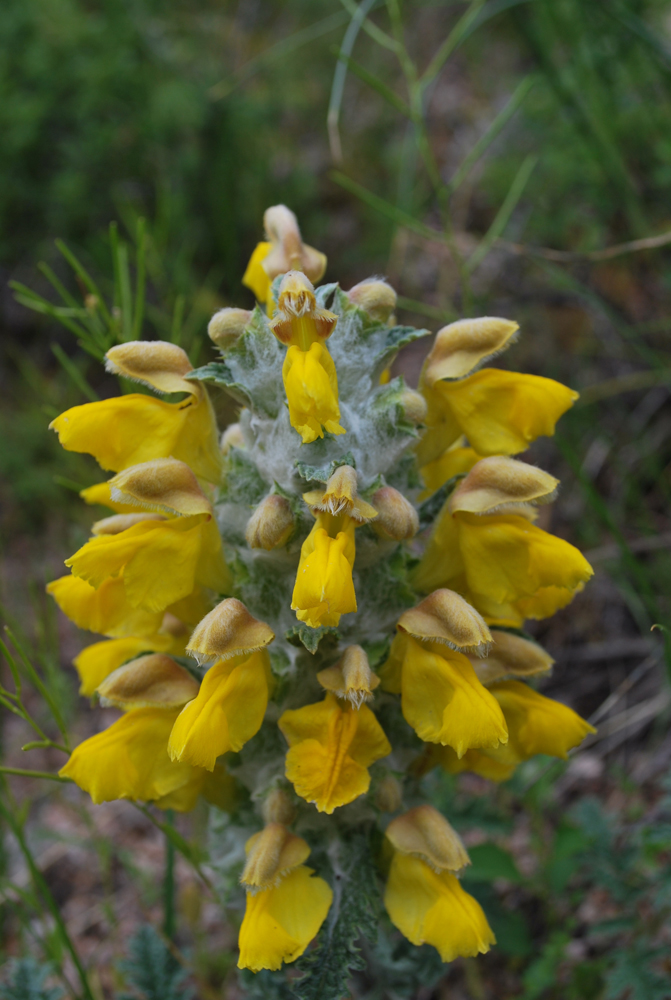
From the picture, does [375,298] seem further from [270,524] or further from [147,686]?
[147,686]

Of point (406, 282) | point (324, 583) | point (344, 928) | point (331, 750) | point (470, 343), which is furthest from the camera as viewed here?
point (406, 282)

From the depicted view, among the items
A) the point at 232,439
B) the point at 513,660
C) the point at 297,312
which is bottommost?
the point at 513,660

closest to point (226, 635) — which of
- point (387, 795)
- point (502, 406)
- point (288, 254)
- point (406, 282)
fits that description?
point (387, 795)

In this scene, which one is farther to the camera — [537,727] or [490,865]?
[490,865]

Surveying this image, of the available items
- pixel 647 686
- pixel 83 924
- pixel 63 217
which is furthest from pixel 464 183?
pixel 83 924

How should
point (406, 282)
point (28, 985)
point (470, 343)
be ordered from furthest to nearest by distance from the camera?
point (406, 282), point (28, 985), point (470, 343)

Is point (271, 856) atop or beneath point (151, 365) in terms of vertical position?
beneath

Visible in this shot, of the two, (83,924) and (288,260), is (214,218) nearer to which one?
(288,260)
